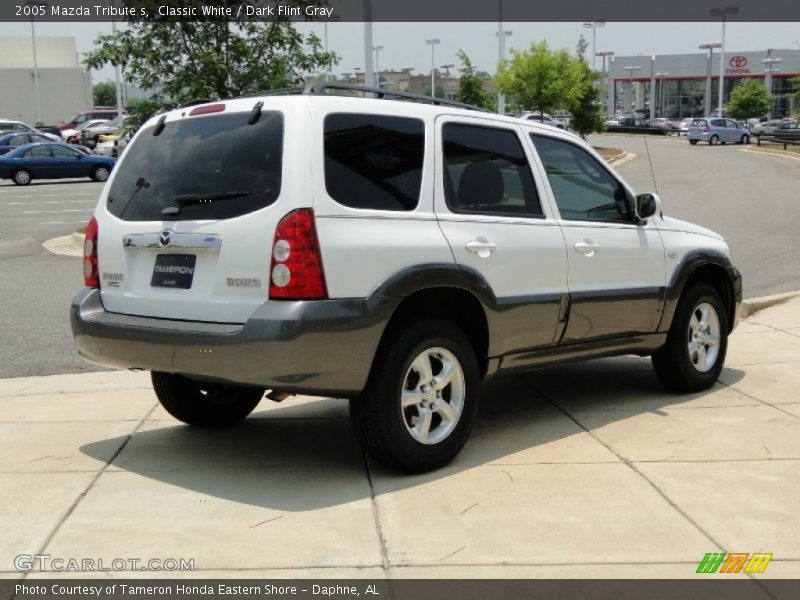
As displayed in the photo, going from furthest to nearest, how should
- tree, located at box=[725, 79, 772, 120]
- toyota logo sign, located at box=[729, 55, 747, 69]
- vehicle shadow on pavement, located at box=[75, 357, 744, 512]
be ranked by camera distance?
toyota logo sign, located at box=[729, 55, 747, 69]
tree, located at box=[725, 79, 772, 120]
vehicle shadow on pavement, located at box=[75, 357, 744, 512]

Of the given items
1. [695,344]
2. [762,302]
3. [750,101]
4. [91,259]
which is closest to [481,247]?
[91,259]

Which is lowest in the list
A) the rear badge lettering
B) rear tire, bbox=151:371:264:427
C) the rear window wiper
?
rear tire, bbox=151:371:264:427

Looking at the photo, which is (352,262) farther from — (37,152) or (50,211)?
(37,152)

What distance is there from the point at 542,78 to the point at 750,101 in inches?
1490

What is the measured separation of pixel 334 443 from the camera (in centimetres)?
616

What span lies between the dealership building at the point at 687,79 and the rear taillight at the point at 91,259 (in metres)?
96.8

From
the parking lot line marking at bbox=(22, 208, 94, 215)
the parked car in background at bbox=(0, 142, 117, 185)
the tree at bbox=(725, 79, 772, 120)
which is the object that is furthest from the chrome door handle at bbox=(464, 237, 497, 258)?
the tree at bbox=(725, 79, 772, 120)

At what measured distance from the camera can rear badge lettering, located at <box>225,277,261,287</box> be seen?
4.89 meters

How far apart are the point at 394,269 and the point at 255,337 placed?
31.0 inches

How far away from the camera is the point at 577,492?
5.14 meters

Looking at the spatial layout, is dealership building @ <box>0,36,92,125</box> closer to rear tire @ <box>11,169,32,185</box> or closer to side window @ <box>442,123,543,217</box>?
rear tire @ <box>11,169,32,185</box>

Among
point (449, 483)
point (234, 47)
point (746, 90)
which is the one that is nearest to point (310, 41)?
point (234, 47)

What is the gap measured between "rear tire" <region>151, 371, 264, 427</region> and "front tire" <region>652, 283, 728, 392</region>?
9.28ft
